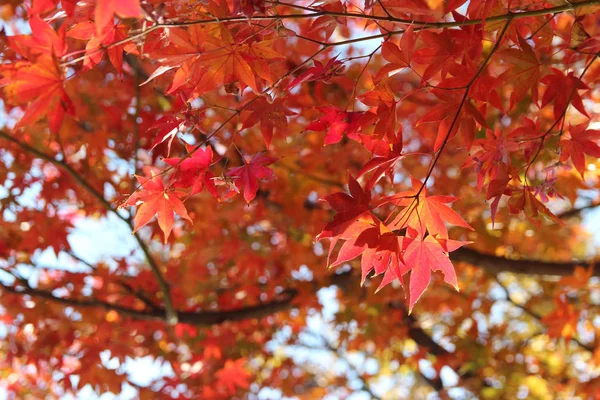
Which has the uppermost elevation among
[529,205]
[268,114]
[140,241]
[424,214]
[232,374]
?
[268,114]

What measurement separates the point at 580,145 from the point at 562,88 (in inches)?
7.0

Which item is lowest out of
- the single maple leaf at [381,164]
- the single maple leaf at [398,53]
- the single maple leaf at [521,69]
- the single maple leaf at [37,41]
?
the single maple leaf at [381,164]

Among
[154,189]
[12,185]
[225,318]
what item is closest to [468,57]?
[154,189]

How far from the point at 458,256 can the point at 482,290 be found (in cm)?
178

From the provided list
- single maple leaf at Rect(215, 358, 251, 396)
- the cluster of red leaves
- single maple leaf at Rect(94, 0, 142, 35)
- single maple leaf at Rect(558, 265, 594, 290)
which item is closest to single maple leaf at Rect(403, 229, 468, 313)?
the cluster of red leaves

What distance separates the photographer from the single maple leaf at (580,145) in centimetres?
126

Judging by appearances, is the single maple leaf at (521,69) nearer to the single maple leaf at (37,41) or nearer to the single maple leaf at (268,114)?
the single maple leaf at (268,114)

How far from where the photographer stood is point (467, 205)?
284 cm

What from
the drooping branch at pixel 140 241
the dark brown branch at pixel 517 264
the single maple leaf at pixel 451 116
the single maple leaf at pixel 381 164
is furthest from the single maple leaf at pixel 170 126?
the dark brown branch at pixel 517 264

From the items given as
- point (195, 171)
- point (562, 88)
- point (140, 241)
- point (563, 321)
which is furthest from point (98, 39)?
point (563, 321)

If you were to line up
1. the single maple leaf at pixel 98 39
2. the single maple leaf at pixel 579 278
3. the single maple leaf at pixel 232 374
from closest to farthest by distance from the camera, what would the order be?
the single maple leaf at pixel 98 39
the single maple leaf at pixel 579 278
the single maple leaf at pixel 232 374

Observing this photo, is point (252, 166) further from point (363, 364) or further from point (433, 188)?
point (363, 364)

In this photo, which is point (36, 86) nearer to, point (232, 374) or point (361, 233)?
point (361, 233)

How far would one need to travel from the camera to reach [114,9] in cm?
66
